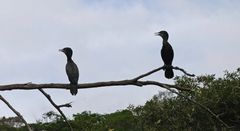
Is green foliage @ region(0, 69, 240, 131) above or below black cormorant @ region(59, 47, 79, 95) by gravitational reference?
above

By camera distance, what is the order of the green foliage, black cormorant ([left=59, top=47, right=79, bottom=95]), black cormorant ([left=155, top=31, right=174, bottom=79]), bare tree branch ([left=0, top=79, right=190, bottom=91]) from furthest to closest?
1. the green foliage
2. black cormorant ([left=155, top=31, right=174, bottom=79])
3. black cormorant ([left=59, top=47, right=79, bottom=95])
4. bare tree branch ([left=0, top=79, right=190, bottom=91])

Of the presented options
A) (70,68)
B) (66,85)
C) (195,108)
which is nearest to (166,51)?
(70,68)

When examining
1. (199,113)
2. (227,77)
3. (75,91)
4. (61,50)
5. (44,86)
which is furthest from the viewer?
(227,77)

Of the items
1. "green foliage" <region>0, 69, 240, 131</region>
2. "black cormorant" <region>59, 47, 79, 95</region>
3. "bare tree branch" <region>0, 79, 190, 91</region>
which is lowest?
"bare tree branch" <region>0, 79, 190, 91</region>

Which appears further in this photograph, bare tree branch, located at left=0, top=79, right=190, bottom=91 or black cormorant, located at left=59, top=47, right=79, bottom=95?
black cormorant, located at left=59, top=47, right=79, bottom=95

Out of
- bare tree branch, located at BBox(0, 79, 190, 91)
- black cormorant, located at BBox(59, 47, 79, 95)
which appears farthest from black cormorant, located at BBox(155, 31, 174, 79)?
bare tree branch, located at BBox(0, 79, 190, 91)

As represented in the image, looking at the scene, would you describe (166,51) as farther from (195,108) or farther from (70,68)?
(195,108)

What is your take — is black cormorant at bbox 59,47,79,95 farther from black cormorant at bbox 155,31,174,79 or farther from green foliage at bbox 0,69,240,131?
green foliage at bbox 0,69,240,131

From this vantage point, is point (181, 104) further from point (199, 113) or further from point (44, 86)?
point (44, 86)

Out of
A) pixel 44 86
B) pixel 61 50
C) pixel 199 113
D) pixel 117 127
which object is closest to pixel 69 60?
pixel 61 50

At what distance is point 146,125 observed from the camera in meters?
22.5

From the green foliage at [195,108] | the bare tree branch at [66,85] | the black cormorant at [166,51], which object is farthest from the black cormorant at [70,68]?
the green foliage at [195,108]

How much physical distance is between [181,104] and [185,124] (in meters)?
0.68

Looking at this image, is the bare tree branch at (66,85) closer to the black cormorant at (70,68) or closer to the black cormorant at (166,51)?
the black cormorant at (70,68)
